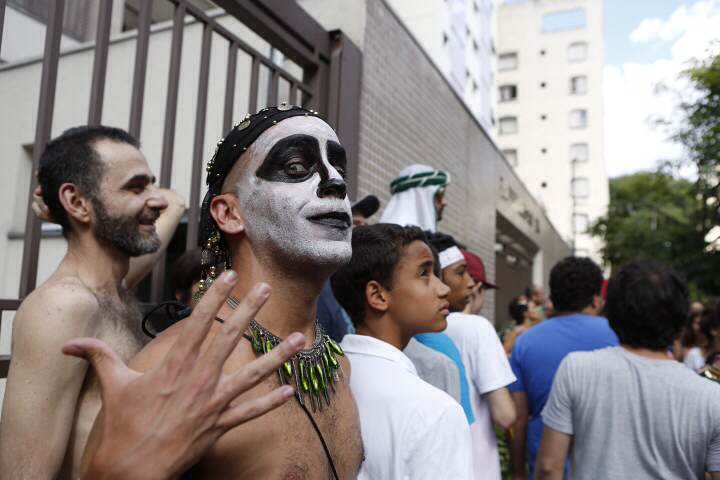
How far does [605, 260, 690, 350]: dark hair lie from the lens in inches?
91.2

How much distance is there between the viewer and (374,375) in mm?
1709

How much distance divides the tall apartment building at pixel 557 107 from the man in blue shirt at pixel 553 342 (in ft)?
104

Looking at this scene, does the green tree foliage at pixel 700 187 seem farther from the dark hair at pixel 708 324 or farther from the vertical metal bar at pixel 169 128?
the vertical metal bar at pixel 169 128

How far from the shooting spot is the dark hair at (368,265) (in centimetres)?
213

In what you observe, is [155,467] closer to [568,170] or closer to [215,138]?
[215,138]

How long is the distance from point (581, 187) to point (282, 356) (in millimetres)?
36250

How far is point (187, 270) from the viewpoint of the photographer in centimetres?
295

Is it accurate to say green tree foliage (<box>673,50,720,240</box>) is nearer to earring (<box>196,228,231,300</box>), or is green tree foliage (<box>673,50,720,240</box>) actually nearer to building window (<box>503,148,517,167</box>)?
earring (<box>196,228,231,300</box>)

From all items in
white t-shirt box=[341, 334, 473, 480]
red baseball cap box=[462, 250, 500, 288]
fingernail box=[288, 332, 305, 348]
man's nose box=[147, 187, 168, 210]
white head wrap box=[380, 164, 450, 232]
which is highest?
white head wrap box=[380, 164, 450, 232]

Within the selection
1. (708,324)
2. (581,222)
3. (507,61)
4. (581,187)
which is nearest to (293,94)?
(708,324)

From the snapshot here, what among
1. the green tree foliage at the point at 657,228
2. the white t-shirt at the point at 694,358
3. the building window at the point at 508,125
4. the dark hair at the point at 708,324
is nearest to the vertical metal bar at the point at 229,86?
the dark hair at the point at 708,324

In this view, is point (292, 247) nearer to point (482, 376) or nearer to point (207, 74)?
point (482, 376)

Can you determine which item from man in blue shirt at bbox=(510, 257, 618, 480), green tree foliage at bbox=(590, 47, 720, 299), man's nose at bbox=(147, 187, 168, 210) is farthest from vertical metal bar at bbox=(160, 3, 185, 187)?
Answer: green tree foliage at bbox=(590, 47, 720, 299)

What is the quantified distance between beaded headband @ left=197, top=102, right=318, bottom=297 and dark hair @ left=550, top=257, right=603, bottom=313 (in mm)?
2424
